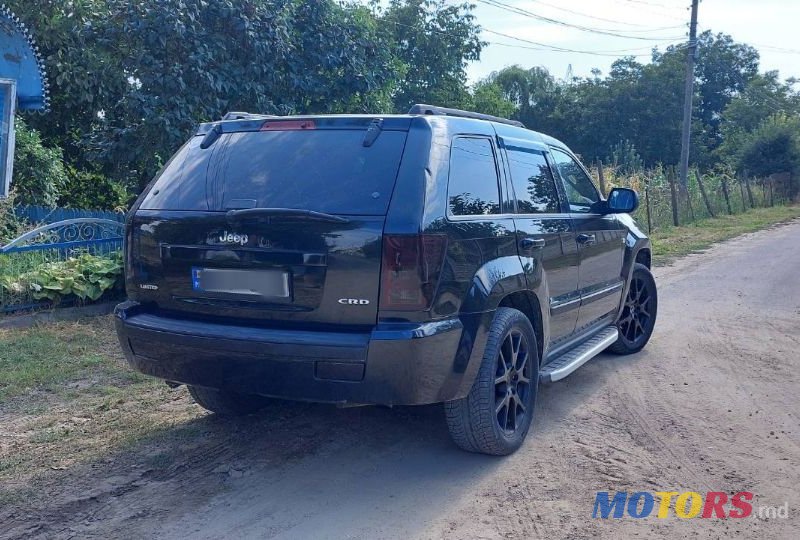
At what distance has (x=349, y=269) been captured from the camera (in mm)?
3598

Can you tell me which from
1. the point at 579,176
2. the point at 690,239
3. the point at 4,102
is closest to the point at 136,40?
the point at 4,102

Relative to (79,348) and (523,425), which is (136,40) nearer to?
(79,348)

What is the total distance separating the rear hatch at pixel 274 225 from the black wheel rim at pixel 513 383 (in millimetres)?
1015

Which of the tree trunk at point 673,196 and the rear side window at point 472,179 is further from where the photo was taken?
the tree trunk at point 673,196

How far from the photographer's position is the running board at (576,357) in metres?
4.68

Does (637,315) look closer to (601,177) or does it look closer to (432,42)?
(601,177)

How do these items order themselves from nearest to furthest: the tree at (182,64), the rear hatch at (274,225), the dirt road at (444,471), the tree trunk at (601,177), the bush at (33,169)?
1. the dirt road at (444,471)
2. the rear hatch at (274,225)
3. the tree at (182,64)
4. the bush at (33,169)
5. the tree trunk at (601,177)

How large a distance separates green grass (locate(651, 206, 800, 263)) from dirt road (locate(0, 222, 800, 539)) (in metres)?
8.63

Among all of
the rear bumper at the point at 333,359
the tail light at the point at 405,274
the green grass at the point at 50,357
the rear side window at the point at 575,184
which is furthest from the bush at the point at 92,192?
the tail light at the point at 405,274

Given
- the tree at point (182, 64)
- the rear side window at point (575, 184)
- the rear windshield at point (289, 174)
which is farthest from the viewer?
the tree at point (182, 64)

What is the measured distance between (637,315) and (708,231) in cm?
1375

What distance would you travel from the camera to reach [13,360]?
19.9 ft

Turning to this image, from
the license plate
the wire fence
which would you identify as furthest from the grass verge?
the wire fence

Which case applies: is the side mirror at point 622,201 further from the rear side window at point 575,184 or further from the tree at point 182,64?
the tree at point 182,64
